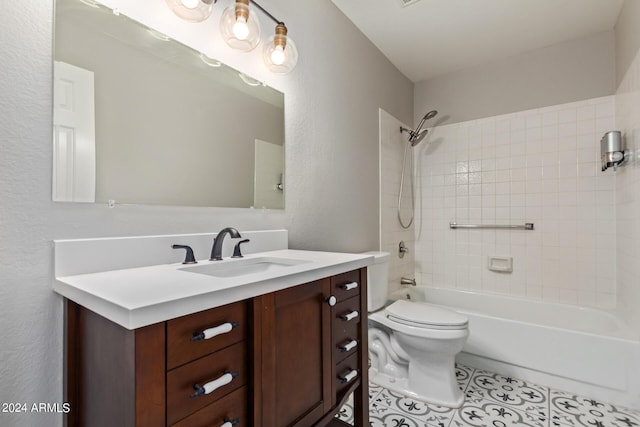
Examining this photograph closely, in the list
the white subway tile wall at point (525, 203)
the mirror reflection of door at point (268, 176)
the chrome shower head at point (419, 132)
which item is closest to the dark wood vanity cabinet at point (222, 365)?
the mirror reflection of door at point (268, 176)

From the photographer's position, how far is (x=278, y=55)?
4.81 feet

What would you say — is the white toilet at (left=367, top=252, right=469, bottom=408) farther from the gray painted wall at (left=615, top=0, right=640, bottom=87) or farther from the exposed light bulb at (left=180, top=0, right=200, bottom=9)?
the gray painted wall at (left=615, top=0, right=640, bottom=87)

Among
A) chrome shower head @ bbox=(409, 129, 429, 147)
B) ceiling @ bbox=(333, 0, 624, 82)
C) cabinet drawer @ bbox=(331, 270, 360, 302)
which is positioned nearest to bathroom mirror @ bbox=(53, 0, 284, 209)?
cabinet drawer @ bbox=(331, 270, 360, 302)

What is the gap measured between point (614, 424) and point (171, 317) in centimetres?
212

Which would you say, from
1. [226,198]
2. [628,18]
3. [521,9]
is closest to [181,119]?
[226,198]

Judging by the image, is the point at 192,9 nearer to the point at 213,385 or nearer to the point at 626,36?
→ the point at 213,385

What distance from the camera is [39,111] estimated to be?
0.85 meters

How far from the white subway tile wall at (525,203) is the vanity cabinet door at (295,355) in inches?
67.9

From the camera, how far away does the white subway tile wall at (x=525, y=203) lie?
2275 mm

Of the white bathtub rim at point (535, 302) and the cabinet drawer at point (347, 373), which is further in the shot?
the white bathtub rim at point (535, 302)

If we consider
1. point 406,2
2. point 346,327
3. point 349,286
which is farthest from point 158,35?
point 406,2

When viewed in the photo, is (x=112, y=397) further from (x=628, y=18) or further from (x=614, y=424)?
(x=628, y=18)

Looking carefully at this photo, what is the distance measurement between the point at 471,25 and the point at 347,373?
92.2 inches

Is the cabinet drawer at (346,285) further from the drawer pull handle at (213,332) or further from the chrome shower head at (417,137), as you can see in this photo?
the chrome shower head at (417,137)
